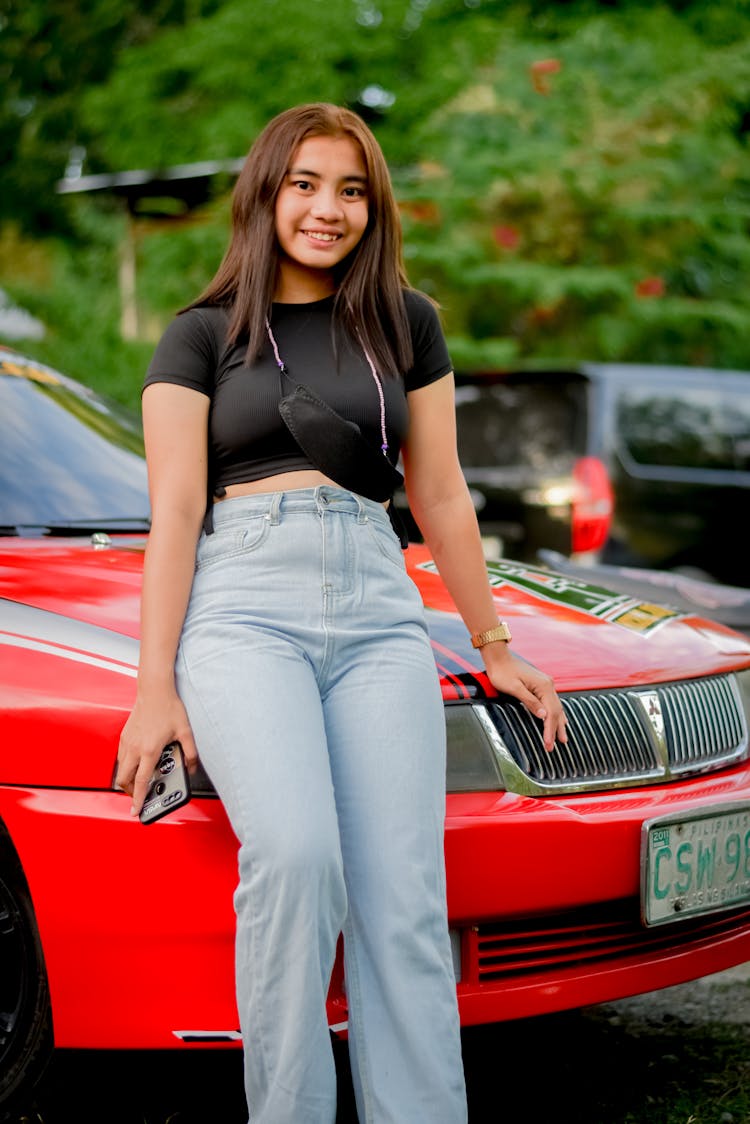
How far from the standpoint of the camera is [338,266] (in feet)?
8.61

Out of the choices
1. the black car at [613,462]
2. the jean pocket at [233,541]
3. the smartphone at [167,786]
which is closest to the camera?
the smartphone at [167,786]

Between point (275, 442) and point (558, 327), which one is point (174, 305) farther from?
point (275, 442)

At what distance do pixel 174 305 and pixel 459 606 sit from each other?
8637 mm

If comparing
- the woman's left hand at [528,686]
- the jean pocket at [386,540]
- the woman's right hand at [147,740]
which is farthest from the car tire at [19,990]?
the woman's left hand at [528,686]

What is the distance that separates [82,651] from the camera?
8.16ft

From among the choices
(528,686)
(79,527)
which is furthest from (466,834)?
(79,527)

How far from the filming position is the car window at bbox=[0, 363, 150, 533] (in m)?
3.35

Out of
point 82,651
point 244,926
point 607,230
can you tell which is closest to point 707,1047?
point 244,926

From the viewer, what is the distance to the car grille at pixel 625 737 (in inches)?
103

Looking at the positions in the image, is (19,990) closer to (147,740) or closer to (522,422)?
(147,740)

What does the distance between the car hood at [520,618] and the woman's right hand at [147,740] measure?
0.24 m

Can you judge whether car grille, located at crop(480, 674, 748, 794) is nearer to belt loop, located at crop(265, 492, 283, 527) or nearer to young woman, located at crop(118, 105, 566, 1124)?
young woman, located at crop(118, 105, 566, 1124)

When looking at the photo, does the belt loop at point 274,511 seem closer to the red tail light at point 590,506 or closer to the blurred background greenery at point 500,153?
the red tail light at point 590,506

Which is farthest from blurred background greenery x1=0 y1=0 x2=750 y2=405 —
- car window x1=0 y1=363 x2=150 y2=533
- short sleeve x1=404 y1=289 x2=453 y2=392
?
short sleeve x1=404 y1=289 x2=453 y2=392
